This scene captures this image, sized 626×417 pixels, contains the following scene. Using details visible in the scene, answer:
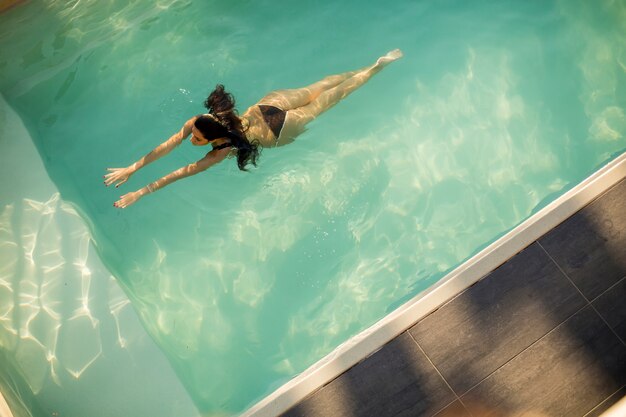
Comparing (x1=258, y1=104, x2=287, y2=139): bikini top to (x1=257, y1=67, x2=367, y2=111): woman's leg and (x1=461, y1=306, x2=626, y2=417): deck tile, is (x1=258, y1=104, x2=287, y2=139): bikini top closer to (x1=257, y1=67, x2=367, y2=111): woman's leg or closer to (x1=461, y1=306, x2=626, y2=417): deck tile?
(x1=257, y1=67, x2=367, y2=111): woman's leg

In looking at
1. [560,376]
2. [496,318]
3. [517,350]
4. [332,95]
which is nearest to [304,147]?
[332,95]

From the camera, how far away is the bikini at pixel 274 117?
120 inches

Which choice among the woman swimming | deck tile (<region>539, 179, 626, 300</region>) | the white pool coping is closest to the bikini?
the woman swimming

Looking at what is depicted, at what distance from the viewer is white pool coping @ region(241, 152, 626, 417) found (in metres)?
2.63

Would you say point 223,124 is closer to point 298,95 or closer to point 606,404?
point 298,95

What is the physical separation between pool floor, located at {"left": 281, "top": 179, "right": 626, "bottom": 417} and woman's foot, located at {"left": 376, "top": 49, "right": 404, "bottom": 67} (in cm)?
191

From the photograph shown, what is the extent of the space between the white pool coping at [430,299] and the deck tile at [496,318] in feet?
0.21

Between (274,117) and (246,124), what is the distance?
27 centimetres

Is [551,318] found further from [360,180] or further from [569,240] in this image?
[360,180]

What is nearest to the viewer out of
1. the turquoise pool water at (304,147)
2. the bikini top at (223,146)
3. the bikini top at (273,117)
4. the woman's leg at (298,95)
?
the bikini top at (223,146)

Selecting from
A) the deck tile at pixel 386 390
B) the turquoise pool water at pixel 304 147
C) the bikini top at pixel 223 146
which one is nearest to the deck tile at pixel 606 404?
the deck tile at pixel 386 390

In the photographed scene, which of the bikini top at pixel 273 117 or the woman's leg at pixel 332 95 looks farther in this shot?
the woman's leg at pixel 332 95

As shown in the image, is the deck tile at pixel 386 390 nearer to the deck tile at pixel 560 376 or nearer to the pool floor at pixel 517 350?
the pool floor at pixel 517 350

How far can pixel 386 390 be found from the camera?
265cm
